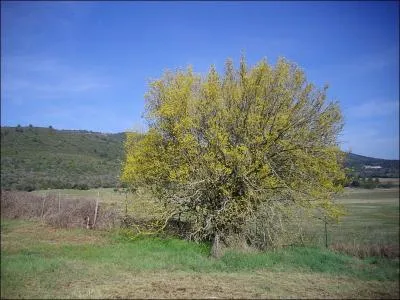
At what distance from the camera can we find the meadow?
11.0 meters

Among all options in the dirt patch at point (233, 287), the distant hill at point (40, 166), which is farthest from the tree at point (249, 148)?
the dirt patch at point (233, 287)

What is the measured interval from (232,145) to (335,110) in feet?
16.4

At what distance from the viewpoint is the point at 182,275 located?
533 inches

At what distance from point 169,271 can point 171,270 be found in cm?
18

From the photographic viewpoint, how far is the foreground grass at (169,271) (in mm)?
10953

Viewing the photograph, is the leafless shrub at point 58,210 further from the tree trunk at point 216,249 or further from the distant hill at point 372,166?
the distant hill at point 372,166

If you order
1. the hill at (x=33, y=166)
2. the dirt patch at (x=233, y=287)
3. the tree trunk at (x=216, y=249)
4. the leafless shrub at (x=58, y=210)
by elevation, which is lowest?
the dirt patch at (x=233, y=287)

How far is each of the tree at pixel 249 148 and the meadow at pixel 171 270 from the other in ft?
6.00

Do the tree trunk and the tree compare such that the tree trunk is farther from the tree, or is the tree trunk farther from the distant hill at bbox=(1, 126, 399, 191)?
the distant hill at bbox=(1, 126, 399, 191)

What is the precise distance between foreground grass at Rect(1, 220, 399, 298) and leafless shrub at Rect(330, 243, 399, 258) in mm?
732

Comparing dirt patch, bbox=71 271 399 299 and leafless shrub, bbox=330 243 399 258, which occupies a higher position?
leafless shrub, bbox=330 243 399 258

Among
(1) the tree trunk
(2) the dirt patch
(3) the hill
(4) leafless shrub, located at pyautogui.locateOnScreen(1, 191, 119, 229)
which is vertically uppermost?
(3) the hill

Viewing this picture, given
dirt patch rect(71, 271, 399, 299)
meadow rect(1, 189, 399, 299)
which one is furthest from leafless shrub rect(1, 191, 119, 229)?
dirt patch rect(71, 271, 399, 299)

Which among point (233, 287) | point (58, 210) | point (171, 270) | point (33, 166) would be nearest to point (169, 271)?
point (171, 270)
